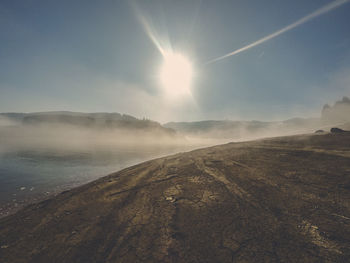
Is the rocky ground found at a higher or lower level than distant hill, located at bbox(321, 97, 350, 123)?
lower

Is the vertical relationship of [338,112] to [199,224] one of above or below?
above

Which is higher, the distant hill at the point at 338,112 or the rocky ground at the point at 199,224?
the distant hill at the point at 338,112

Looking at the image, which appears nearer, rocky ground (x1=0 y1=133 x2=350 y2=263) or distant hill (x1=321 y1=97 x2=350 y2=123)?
rocky ground (x1=0 y1=133 x2=350 y2=263)

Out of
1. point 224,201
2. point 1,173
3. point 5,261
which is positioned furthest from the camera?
point 1,173

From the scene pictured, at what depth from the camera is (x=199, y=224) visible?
4.58 metres

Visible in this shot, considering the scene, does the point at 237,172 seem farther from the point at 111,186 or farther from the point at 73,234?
the point at 73,234

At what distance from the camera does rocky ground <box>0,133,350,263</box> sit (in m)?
3.49

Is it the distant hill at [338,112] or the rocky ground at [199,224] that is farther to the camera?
the distant hill at [338,112]

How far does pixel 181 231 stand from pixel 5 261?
4.90 meters

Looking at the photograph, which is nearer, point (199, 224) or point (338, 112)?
point (199, 224)

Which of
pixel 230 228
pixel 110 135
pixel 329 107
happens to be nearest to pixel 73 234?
pixel 230 228

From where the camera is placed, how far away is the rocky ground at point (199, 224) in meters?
3.49

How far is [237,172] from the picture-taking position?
9.49m

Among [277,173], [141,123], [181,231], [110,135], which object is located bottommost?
[181,231]
